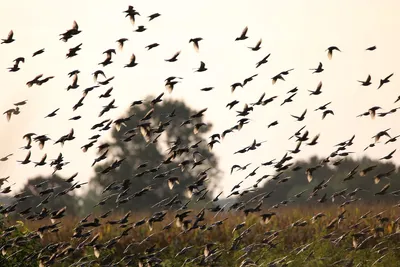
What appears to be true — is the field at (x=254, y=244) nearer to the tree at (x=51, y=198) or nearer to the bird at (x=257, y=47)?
the bird at (x=257, y=47)

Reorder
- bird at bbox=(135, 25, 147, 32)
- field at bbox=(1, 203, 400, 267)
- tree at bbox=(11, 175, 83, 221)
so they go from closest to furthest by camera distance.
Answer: bird at bbox=(135, 25, 147, 32) → field at bbox=(1, 203, 400, 267) → tree at bbox=(11, 175, 83, 221)

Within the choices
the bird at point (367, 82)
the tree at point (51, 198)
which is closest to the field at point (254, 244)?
the bird at point (367, 82)

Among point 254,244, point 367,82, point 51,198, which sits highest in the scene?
point 367,82

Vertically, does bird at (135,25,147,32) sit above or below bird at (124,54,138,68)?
above

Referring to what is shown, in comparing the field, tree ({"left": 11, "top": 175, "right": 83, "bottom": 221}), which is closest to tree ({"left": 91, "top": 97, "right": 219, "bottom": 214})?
tree ({"left": 11, "top": 175, "right": 83, "bottom": 221})

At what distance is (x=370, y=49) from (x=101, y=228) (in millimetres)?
11483

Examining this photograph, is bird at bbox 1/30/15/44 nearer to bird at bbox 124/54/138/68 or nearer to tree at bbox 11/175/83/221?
bird at bbox 124/54/138/68

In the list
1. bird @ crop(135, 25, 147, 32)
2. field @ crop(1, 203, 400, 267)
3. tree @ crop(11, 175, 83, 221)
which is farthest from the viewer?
tree @ crop(11, 175, 83, 221)

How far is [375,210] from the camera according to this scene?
31969mm

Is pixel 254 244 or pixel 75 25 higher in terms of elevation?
pixel 75 25

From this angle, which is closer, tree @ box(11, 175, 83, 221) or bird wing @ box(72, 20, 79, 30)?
bird wing @ box(72, 20, 79, 30)

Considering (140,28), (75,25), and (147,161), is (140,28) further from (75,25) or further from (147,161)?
(147,161)

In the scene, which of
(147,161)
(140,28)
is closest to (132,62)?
(140,28)

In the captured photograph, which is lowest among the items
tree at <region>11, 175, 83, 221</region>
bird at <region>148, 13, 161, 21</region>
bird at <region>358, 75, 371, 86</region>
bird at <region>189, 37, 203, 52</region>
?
tree at <region>11, 175, 83, 221</region>
